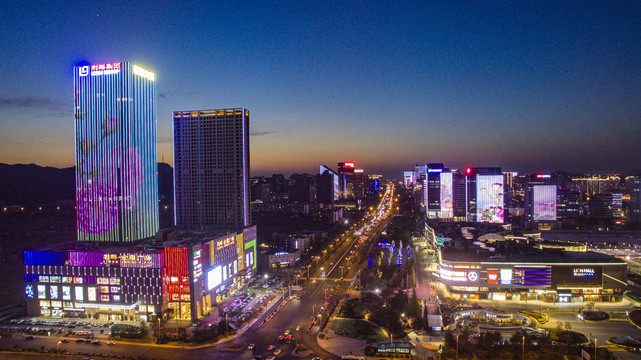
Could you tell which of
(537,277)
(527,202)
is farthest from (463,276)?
(527,202)

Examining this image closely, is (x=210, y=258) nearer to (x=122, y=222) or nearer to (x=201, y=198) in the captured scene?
(x=122, y=222)

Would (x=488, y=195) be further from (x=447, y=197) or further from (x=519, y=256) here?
(x=519, y=256)

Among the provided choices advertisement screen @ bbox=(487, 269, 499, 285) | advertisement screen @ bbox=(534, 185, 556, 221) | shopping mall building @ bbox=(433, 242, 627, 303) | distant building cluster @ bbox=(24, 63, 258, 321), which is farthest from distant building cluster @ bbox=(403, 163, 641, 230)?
distant building cluster @ bbox=(24, 63, 258, 321)

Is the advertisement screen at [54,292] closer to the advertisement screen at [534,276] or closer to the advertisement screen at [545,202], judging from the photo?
the advertisement screen at [534,276]

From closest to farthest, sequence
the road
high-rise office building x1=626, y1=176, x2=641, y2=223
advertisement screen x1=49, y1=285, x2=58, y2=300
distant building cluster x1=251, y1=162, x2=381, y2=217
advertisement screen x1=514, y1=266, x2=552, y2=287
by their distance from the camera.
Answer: the road < advertisement screen x1=49, y1=285, x2=58, y2=300 < advertisement screen x1=514, y1=266, x2=552, y2=287 < high-rise office building x1=626, y1=176, x2=641, y2=223 < distant building cluster x1=251, y1=162, x2=381, y2=217

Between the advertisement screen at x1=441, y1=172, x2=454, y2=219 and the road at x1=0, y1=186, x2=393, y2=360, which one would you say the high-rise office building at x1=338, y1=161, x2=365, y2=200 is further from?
the road at x1=0, y1=186, x2=393, y2=360

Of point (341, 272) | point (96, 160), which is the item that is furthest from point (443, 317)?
point (96, 160)
